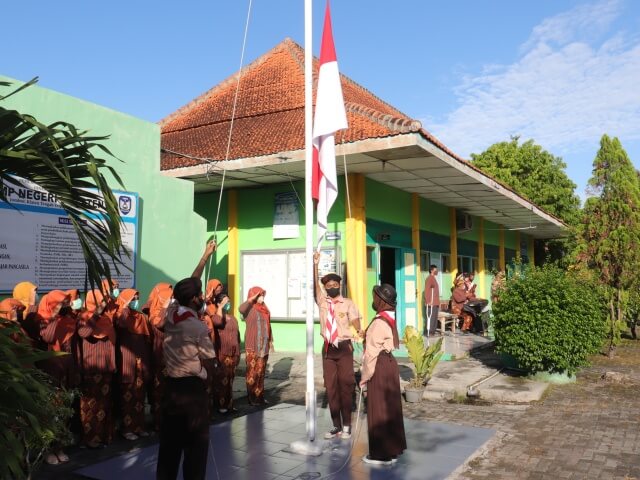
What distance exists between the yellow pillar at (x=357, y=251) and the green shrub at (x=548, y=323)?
2996mm

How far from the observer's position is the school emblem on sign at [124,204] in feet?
28.5

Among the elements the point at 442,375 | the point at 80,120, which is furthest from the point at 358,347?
the point at 80,120

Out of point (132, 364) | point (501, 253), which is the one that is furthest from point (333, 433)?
point (501, 253)

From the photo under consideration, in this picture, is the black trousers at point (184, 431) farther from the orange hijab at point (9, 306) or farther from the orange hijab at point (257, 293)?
the orange hijab at point (257, 293)

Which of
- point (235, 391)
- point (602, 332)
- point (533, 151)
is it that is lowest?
point (235, 391)

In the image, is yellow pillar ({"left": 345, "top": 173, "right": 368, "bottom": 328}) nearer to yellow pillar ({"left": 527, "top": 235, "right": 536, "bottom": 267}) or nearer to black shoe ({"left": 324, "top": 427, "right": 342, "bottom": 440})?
black shoe ({"left": 324, "top": 427, "right": 342, "bottom": 440})

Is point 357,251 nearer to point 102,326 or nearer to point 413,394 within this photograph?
point 413,394

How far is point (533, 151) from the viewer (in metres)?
28.8

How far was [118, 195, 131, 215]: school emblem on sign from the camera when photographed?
28.5 feet

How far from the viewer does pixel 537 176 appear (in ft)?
90.8

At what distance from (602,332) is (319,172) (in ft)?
21.4

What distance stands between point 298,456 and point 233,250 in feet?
26.9

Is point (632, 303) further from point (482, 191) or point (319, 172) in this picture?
point (319, 172)

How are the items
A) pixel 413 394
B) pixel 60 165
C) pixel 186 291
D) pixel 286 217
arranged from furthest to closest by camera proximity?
1. pixel 286 217
2. pixel 413 394
3. pixel 186 291
4. pixel 60 165
